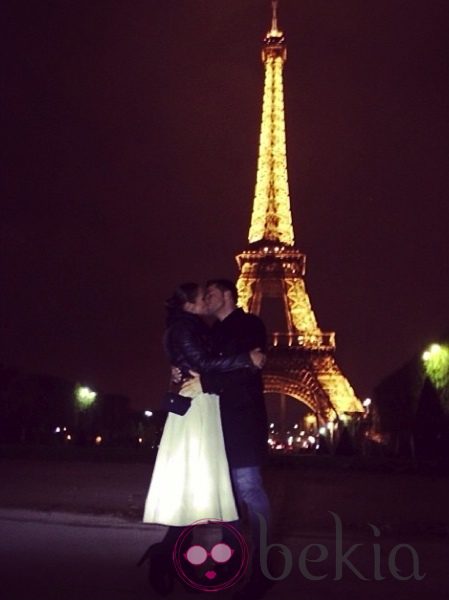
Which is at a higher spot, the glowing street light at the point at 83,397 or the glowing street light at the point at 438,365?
the glowing street light at the point at 83,397

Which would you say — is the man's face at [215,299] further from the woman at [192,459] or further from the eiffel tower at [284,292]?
the eiffel tower at [284,292]

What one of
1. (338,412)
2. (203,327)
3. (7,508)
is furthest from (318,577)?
(338,412)

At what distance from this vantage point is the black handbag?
20.7 feet

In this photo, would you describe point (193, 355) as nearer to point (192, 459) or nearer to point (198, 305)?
point (198, 305)

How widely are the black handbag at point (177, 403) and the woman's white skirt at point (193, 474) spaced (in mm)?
61

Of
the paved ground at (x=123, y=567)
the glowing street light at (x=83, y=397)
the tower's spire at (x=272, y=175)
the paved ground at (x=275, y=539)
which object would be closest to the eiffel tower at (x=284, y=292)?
the tower's spire at (x=272, y=175)

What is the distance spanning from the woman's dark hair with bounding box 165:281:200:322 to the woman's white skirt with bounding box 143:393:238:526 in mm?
624

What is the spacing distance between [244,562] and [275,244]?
56923 millimetres

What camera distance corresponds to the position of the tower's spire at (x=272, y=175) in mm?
63781

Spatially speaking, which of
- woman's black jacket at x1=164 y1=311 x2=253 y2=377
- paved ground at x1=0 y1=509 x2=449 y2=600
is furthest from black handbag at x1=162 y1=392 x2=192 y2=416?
paved ground at x1=0 y1=509 x2=449 y2=600

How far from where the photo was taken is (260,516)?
6.29 m

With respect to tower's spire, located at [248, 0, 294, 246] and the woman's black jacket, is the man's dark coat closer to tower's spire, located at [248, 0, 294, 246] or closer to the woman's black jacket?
the woman's black jacket

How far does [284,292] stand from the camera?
205 ft

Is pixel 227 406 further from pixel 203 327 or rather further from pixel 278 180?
pixel 278 180
